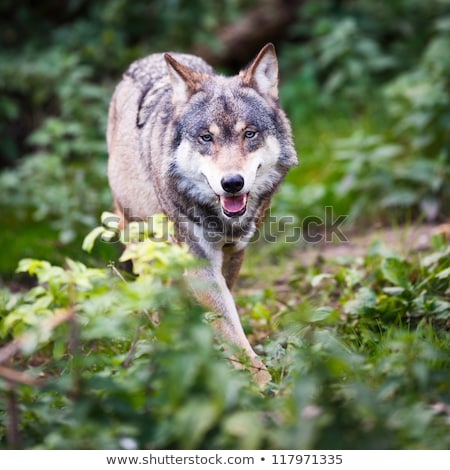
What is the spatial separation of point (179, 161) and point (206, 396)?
231 cm

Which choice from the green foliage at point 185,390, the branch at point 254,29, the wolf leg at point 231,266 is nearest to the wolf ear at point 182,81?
the wolf leg at point 231,266

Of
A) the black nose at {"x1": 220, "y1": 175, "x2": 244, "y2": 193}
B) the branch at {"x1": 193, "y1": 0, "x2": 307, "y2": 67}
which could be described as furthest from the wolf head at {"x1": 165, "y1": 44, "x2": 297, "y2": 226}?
the branch at {"x1": 193, "y1": 0, "x2": 307, "y2": 67}

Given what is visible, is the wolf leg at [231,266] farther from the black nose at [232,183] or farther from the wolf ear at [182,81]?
the wolf ear at [182,81]

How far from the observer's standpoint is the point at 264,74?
475cm

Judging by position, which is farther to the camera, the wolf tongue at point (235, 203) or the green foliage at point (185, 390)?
the wolf tongue at point (235, 203)

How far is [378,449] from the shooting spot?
2537mm

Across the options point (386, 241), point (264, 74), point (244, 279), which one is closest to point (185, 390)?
point (264, 74)

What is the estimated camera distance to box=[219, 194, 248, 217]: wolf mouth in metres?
4.29

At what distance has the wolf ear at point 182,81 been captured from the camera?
4.62 meters

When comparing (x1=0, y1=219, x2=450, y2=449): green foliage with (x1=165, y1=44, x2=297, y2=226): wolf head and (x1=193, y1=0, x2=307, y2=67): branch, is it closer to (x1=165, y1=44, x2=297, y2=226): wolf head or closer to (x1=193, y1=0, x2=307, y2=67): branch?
(x1=165, y1=44, x2=297, y2=226): wolf head

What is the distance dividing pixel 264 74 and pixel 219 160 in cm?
82

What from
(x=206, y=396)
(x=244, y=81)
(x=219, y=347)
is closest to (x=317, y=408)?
(x=206, y=396)

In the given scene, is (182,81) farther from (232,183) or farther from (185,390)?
(185,390)

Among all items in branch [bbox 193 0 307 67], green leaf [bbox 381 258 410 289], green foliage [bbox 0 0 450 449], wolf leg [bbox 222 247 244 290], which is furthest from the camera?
branch [bbox 193 0 307 67]
